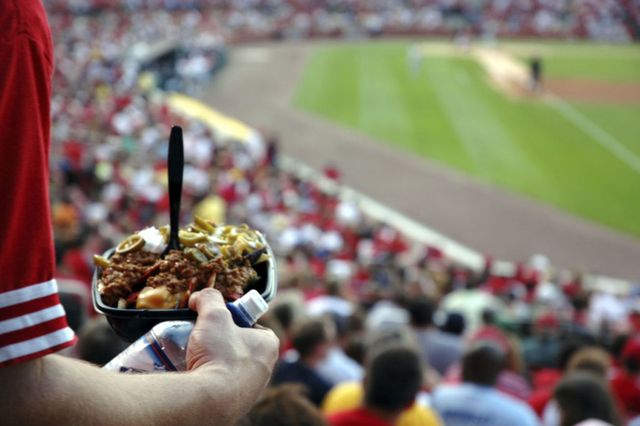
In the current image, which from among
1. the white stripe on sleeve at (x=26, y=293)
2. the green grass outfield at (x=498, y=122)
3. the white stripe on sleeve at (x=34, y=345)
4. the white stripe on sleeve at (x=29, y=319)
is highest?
the white stripe on sleeve at (x=26, y=293)

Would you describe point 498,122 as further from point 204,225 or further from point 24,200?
point 24,200

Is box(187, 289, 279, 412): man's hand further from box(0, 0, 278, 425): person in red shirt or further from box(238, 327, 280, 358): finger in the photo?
box(0, 0, 278, 425): person in red shirt

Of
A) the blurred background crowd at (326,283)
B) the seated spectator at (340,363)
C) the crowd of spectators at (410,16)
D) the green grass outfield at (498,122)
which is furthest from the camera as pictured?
the crowd of spectators at (410,16)

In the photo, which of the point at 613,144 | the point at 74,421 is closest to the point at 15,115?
the point at 74,421

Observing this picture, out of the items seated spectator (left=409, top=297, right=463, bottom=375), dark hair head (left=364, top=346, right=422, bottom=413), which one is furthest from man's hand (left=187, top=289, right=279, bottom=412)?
seated spectator (left=409, top=297, right=463, bottom=375)

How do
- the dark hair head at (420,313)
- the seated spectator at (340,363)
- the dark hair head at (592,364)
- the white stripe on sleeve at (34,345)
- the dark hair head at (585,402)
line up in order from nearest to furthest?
the white stripe on sleeve at (34,345) < the dark hair head at (585,402) < the seated spectator at (340,363) < the dark hair head at (592,364) < the dark hair head at (420,313)

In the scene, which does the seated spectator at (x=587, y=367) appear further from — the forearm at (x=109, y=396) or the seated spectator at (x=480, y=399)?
the forearm at (x=109, y=396)

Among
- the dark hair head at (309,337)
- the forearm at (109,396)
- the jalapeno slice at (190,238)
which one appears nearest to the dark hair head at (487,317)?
the dark hair head at (309,337)
